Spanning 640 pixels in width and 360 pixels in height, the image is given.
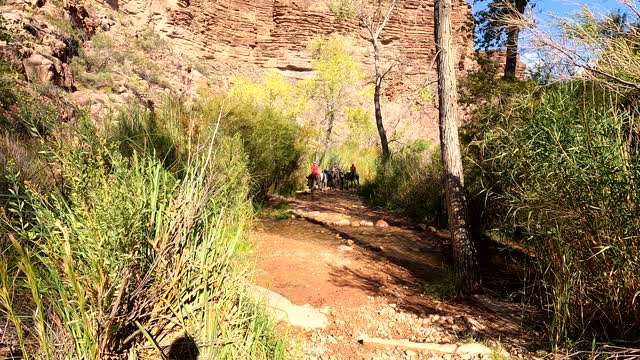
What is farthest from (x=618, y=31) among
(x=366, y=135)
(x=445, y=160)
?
(x=366, y=135)

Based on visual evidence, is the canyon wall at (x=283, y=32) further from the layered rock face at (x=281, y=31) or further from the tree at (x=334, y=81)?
the tree at (x=334, y=81)

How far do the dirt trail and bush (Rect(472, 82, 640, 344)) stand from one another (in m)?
0.50

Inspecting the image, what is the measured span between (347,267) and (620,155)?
2.99 meters

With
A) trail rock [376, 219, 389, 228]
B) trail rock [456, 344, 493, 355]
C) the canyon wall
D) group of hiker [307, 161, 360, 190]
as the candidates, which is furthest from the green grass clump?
the canyon wall

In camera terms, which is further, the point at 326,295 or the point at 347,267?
the point at 347,267

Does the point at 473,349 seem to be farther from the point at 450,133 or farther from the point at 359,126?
the point at 359,126

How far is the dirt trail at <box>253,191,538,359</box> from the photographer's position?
9.11ft

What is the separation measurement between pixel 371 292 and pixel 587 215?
2.10m

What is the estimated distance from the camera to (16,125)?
5148mm

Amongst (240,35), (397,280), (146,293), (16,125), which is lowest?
(397,280)

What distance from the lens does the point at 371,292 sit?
3777 millimetres

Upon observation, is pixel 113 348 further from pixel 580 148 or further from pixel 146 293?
pixel 580 148

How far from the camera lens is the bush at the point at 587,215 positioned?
223 cm

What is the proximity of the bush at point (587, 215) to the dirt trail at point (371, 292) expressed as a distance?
1.65 ft
